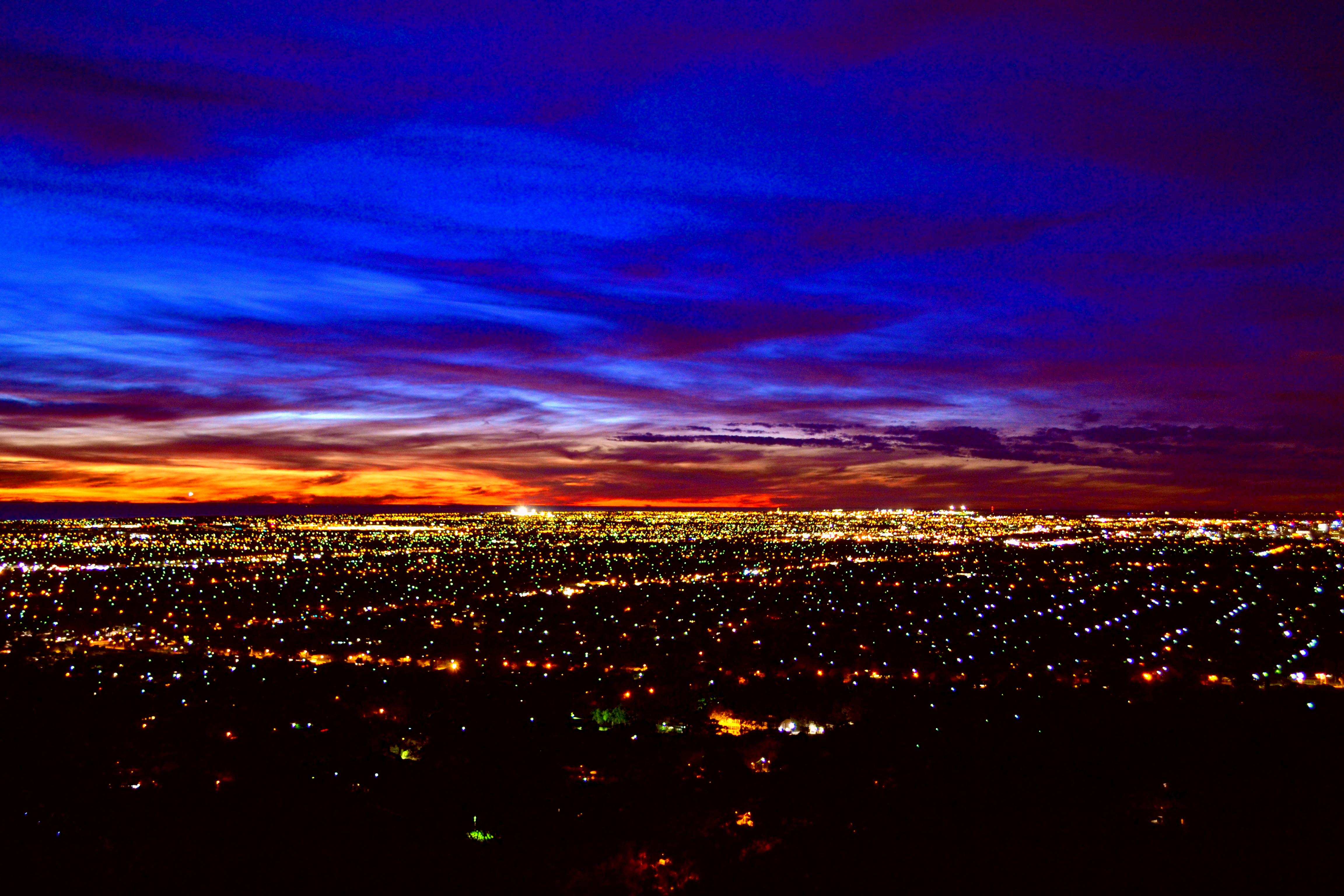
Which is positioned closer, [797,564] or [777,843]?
[777,843]

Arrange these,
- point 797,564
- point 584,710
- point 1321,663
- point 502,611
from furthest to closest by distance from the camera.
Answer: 1. point 797,564
2. point 502,611
3. point 1321,663
4. point 584,710

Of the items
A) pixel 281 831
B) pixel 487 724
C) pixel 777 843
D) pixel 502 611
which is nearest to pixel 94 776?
pixel 281 831

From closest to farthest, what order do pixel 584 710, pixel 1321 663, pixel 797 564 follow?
pixel 584 710, pixel 1321 663, pixel 797 564

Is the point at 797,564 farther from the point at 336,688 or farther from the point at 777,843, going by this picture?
the point at 777,843

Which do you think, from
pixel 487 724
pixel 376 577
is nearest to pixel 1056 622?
pixel 487 724

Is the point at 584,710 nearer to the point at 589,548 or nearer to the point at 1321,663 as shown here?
the point at 1321,663

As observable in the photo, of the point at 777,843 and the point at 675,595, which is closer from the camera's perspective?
the point at 777,843

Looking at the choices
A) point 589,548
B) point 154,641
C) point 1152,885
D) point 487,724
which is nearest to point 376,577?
point 154,641

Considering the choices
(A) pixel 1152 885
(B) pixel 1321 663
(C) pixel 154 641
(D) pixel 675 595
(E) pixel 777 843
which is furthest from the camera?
A: (D) pixel 675 595

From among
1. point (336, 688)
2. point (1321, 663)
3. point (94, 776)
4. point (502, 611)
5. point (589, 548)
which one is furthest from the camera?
point (589, 548)
